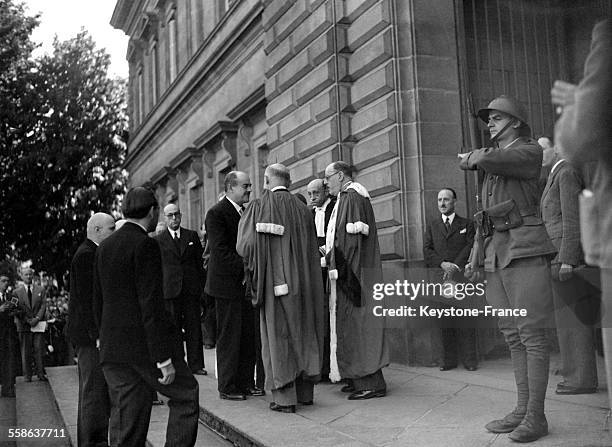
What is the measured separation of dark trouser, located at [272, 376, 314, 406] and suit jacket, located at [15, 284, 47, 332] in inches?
315

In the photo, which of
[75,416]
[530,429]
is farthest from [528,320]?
[75,416]

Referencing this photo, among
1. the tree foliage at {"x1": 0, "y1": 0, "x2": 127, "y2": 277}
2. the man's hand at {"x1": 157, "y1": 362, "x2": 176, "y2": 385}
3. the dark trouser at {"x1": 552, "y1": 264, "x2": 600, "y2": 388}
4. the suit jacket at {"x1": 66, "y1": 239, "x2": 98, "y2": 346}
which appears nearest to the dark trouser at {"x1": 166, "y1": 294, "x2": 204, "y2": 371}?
the suit jacket at {"x1": 66, "y1": 239, "x2": 98, "y2": 346}

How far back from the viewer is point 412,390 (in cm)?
710

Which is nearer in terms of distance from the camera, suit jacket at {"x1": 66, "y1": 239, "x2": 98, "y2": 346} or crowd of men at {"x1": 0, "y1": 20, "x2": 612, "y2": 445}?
crowd of men at {"x1": 0, "y1": 20, "x2": 612, "y2": 445}

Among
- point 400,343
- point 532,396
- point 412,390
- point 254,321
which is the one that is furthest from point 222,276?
point 532,396

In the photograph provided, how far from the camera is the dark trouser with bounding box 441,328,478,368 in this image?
8264mm

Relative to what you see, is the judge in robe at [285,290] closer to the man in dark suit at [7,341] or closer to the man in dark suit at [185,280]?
the man in dark suit at [185,280]

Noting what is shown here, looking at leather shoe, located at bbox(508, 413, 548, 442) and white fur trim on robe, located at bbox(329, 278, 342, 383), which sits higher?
white fur trim on robe, located at bbox(329, 278, 342, 383)

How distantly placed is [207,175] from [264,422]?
1370 centimetres

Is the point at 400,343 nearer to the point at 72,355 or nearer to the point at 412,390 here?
the point at 412,390

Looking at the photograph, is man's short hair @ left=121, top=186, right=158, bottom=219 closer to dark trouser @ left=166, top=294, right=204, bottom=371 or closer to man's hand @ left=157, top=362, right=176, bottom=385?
man's hand @ left=157, top=362, right=176, bottom=385

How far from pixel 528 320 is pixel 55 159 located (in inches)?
987

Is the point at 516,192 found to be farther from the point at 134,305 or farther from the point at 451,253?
the point at 451,253

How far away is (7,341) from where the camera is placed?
12062 millimetres
